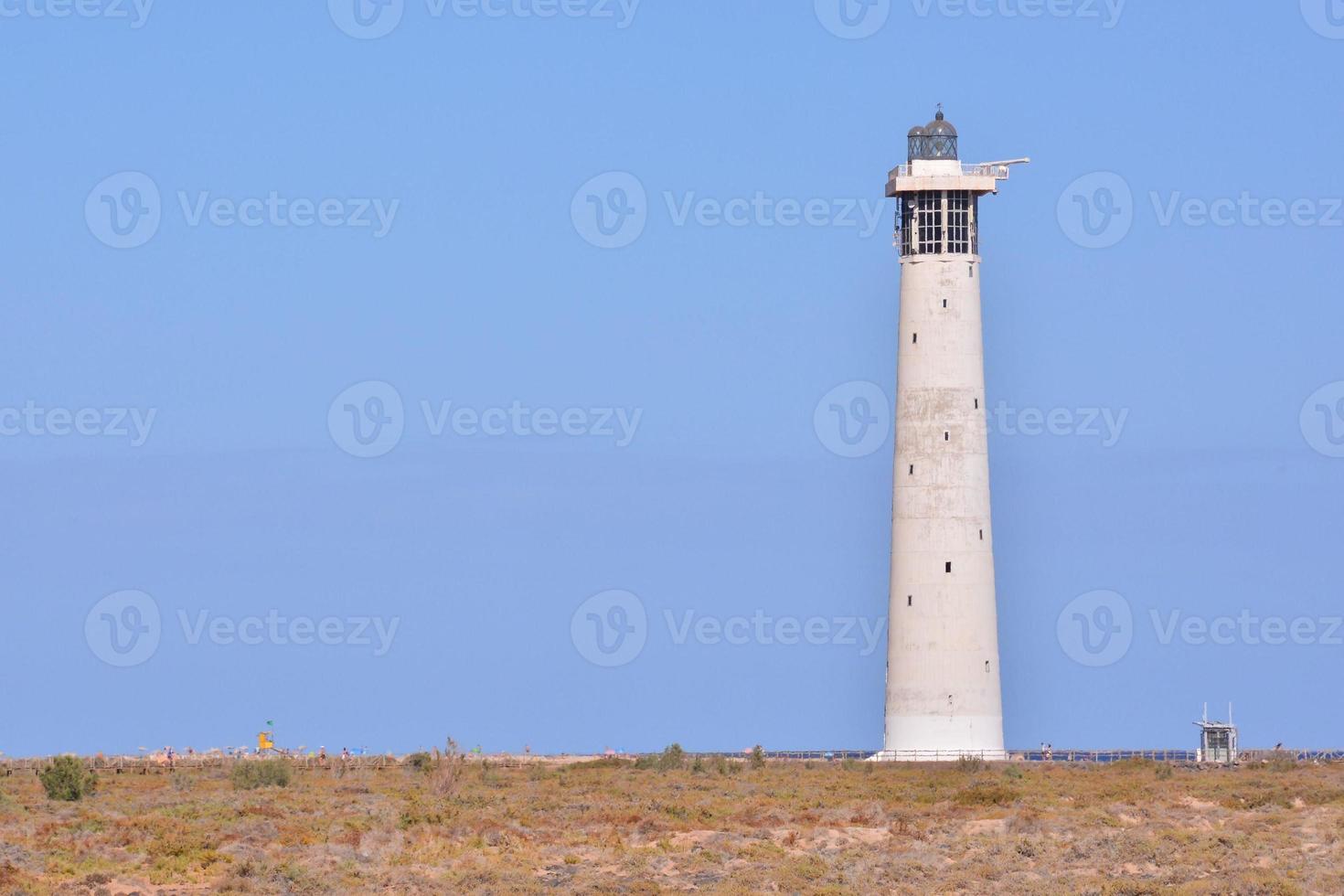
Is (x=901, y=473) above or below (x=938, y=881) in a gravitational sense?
above

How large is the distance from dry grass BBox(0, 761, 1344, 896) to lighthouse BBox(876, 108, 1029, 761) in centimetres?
435

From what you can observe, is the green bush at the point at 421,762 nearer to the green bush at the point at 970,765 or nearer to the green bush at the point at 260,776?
the green bush at the point at 260,776

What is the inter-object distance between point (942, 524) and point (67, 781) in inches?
899

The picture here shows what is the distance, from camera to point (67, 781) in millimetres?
55781

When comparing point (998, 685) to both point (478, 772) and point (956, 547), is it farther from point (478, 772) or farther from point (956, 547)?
point (478, 772)

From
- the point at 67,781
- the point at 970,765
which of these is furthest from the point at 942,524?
the point at 67,781

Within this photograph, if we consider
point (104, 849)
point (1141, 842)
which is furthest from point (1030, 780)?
point (104, 849)

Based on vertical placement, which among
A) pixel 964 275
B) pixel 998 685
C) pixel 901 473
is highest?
pixel 964 275

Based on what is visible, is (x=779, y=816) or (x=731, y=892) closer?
(x=731, y=892)

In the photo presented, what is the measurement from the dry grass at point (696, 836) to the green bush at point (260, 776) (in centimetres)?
87

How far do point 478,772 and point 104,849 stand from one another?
1948 centimetres

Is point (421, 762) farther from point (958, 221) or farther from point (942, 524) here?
point (958, 221)

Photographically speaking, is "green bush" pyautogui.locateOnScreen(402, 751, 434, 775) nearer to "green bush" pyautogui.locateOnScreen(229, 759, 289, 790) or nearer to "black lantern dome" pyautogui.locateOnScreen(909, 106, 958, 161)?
"green bush" pyautogui.locateOnScreen(229, 759, 289, 790)

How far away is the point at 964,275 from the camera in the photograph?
65.2 m
